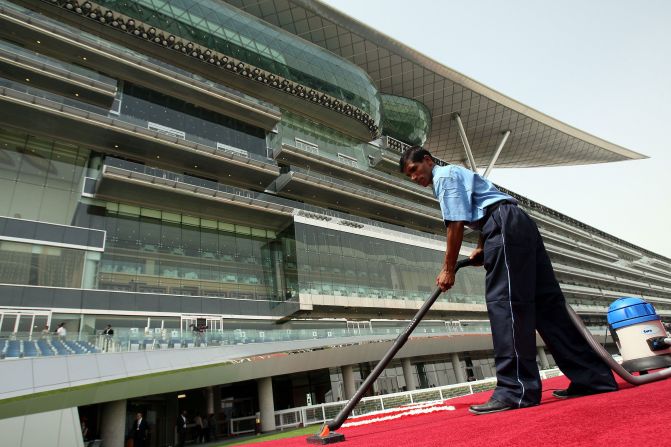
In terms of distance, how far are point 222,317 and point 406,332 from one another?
2339 centimetres

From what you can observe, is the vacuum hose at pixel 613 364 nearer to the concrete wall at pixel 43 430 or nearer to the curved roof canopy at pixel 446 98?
the concrete wall at pixel 43 430

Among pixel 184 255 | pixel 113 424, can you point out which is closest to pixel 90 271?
pixel 184 255

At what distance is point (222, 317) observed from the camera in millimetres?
24625

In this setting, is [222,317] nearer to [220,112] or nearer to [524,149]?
[220,112]

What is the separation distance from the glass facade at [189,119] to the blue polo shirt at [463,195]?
1148 inches

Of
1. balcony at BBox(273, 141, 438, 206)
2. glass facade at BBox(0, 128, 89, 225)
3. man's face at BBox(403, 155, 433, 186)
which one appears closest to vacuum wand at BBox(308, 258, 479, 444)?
man's face at BBox(403, 155, 433, 186)

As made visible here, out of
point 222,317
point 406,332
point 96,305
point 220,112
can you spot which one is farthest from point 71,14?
point 406,332

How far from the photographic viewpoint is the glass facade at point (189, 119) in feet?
91.1

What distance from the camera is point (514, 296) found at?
104 inches

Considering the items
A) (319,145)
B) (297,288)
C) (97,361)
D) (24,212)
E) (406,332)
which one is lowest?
(406,332)

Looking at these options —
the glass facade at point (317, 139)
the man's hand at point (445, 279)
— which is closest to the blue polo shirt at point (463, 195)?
the man's hand at point (445, 279)

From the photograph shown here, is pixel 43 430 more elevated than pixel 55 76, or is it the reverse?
pixel 55 76

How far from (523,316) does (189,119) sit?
31.4 metres

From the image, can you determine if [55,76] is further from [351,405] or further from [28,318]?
[351,405]
